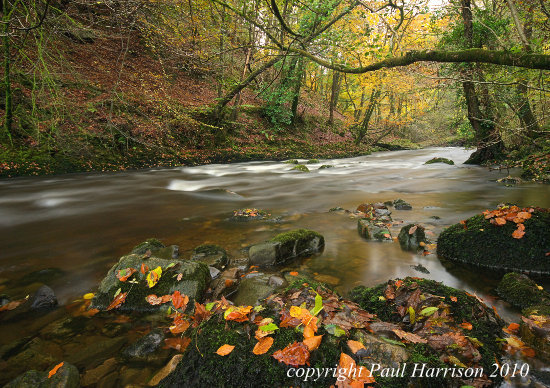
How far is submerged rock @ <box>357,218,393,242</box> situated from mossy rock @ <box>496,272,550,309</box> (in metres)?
1.82

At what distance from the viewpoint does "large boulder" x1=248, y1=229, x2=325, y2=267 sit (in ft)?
13.1

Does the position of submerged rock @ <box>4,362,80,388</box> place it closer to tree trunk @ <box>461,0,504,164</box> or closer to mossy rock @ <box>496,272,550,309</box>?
mossy rock @ <box>496,272,550,309</box>

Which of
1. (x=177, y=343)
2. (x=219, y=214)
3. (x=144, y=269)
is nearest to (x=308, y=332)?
(x=177, y=343)

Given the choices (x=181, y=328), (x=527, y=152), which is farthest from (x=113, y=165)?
(x=527, y=152)

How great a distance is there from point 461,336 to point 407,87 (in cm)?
2182

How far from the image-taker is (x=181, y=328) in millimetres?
2600

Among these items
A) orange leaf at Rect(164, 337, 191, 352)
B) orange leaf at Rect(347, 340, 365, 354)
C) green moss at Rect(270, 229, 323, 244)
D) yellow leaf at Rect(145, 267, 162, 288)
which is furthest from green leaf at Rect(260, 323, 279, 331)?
green moss at Rect(270, 229, 323, 244)

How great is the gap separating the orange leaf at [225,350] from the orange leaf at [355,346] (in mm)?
686

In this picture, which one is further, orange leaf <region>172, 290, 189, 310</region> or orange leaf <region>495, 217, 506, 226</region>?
orange leaf <region>495, 217, 506, 226</region>

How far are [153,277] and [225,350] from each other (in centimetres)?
183

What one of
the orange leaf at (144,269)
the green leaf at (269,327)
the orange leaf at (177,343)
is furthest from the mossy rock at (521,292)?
the orange leaf at (144,269)

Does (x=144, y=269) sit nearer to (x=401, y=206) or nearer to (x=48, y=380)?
(x=48, y=380)

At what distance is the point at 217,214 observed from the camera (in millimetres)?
6754

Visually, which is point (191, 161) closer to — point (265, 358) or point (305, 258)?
point (305, 258)
